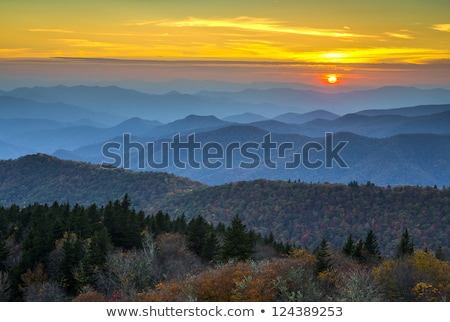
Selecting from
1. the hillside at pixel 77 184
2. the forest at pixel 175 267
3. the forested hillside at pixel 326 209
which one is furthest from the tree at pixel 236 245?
the hillside at pixel 77 184

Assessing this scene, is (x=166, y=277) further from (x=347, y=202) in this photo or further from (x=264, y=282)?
(x=347, y=202)

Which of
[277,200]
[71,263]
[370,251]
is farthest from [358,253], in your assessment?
[277,200]

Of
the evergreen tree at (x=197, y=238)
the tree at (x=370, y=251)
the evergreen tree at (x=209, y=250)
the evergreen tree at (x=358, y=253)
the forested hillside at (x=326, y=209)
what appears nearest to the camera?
the evergreen tree at (x=209, y=250)

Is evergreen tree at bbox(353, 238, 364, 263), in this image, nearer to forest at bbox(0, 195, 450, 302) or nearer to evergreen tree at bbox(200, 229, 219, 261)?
forest at bbox(0, 195, 450, 302)

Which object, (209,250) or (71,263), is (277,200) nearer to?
(209,250)

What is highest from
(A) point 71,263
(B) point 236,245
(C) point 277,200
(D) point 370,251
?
(B) point 236,245

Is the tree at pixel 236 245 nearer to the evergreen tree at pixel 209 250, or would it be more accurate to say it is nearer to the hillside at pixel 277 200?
the evergreen tree at pixel 209 250

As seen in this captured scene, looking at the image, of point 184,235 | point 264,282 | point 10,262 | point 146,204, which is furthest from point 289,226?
point 264,282

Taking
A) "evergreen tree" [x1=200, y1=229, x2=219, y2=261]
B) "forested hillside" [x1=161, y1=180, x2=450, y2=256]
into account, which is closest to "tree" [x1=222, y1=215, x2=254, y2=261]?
"evergreen tree" [x1=200, y1=229, x2=219, y2=261]
